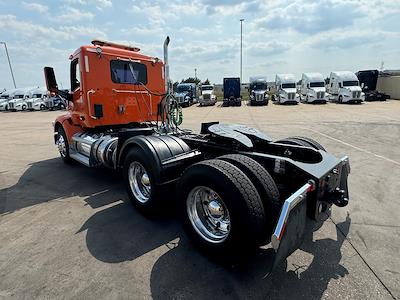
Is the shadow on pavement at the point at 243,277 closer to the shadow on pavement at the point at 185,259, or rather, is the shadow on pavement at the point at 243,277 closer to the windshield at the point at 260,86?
the shadow on pavement at the point at 185,259

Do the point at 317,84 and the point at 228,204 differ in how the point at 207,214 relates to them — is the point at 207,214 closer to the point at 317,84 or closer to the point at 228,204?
the point at 228,204

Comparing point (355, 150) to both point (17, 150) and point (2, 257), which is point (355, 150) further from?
point (17, 150)

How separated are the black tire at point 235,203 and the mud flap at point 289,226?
0.92ft

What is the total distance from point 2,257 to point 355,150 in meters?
8.44

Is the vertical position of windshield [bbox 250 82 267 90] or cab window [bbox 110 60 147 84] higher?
cab window [bbox 110 60 147 84]

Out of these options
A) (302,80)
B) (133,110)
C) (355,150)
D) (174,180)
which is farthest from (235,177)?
(302,80)

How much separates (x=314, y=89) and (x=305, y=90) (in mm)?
1791

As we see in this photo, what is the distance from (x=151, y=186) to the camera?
3748 mm

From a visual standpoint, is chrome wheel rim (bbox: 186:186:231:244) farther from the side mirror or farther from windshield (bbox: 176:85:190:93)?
windshield (bbox: 176:85:190:93)

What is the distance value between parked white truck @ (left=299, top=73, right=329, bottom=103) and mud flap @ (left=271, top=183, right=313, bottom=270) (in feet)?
93.9

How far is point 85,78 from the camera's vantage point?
223 inches

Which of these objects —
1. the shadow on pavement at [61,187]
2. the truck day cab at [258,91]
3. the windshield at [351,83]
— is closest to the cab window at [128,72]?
the shadow on pavement at [61,187]

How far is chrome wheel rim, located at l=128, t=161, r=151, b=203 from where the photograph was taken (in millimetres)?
4203

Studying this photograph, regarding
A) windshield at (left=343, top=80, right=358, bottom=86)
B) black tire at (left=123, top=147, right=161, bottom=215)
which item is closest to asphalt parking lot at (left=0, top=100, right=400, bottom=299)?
black tire at (left=123, top=147, right=161, bottom=215)
